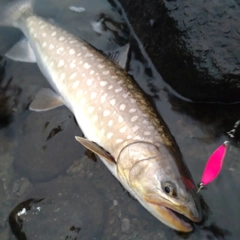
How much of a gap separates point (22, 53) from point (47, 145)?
121 cm

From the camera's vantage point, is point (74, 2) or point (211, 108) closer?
point (211, 108)

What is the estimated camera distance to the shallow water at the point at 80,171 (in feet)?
9.52

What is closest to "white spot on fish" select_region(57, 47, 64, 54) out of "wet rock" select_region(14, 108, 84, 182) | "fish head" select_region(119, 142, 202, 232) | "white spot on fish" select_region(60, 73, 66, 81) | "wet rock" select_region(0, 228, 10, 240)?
"white spot on fish" select_region(60, 73, 66, 81)

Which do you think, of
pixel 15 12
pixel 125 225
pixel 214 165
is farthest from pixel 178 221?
pixel 15 12

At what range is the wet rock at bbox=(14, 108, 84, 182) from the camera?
10.7 ft

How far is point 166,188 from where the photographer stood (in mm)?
2564

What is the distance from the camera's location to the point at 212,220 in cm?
283

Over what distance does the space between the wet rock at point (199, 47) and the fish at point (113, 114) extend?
45 centimetres

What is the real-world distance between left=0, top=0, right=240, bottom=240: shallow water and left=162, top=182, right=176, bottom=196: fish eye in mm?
462

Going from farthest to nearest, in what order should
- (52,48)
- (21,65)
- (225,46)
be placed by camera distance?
(21,65) → (52,48) → (225,46)

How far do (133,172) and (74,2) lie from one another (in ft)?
8.91

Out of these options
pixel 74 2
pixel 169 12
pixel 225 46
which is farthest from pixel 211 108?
pixel 74 2

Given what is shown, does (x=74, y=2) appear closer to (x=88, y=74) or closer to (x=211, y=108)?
(x=88, y=74)

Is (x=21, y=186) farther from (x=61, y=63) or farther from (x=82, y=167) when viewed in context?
(x=61, y=63)
